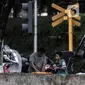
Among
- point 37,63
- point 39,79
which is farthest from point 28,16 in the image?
point 39,79

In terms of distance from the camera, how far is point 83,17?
25.3 meters

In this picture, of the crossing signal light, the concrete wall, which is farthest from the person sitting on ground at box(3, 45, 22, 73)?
the concrete wall

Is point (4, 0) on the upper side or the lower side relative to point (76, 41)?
upper

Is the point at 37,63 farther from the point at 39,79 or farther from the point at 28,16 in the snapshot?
the point at 39,79

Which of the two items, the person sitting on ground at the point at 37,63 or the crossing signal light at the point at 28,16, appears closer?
the person sitting on ground at the point at 37,63

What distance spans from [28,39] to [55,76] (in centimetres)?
1639

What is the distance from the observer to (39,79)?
27.2 feet

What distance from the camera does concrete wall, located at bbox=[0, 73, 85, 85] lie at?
8.19 meters

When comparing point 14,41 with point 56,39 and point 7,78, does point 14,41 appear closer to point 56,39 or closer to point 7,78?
point 56,39

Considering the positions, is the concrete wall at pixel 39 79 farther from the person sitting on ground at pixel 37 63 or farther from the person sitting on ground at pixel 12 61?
the person sitting on ground at pixel 37 63

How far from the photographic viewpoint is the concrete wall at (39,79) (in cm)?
819

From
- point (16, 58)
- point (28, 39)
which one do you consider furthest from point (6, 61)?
point (28, 39)

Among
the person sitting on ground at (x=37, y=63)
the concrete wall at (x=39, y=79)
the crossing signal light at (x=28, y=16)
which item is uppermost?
the crossing signal light at (x=28, y=16)

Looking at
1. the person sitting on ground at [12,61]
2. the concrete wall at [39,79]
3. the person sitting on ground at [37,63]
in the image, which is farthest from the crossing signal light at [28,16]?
the concrete wall at [39,79]
